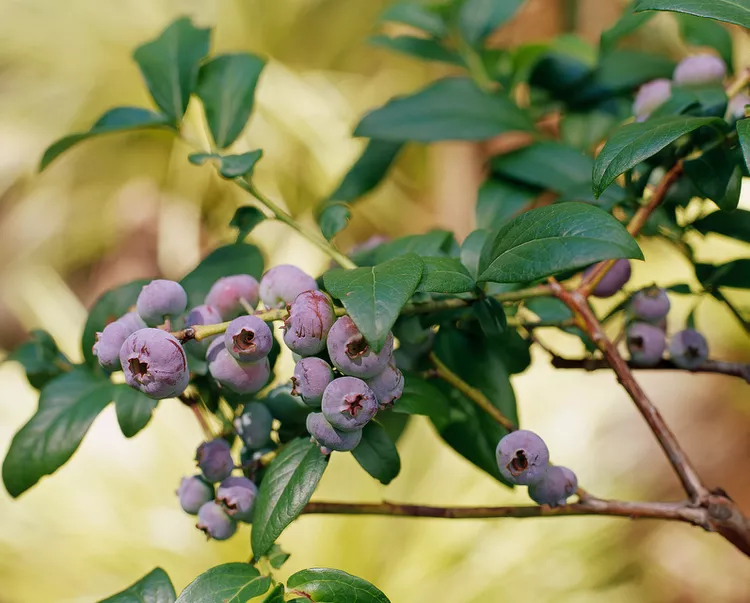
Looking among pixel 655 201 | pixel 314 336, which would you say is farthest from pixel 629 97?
pixel 314 336

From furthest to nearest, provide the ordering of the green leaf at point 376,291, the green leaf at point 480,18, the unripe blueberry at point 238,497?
the green leaf at point 480,18 < the unripe blueberry at point 238,497 < the green leaf at point 376,291

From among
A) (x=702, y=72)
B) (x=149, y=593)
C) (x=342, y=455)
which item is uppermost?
(x=702, y=72)

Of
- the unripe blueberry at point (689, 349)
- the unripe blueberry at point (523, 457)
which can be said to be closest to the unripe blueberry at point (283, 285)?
the unripe blueberry at point (523, 457)

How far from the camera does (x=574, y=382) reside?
1.84m

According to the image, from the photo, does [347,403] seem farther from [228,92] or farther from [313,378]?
[228,92]

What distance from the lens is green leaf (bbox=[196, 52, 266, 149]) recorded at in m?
0.52

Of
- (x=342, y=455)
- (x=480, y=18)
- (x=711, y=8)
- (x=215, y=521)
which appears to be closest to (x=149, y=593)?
(x=215, y=521)

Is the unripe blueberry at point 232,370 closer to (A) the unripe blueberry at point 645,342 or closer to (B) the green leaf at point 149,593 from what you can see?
(B) the green leaf at point 149,593

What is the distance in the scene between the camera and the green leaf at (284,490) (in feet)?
1.16

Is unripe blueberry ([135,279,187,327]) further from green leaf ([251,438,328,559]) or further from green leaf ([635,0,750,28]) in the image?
green leaf ([635,0,750,28])

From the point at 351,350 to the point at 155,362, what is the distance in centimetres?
9

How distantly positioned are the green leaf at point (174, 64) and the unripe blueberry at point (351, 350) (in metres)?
0.28

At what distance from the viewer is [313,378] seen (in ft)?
1.09

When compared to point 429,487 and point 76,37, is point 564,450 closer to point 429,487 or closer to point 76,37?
point 429,487
